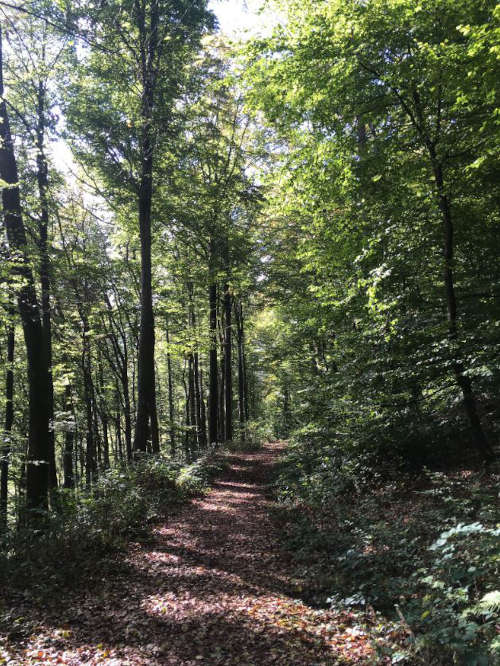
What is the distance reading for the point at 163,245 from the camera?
1850cm

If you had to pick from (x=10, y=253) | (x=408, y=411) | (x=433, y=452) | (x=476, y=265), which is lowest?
(x=433, y=452)

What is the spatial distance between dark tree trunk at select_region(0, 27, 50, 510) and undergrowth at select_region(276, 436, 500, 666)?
18.3 ft

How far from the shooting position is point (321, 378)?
10438 millimetres

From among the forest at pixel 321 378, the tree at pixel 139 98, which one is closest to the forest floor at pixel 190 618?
the forest at pixel 321 378

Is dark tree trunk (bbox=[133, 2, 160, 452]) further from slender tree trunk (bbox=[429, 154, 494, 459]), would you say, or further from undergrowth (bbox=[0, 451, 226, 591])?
slender tree trunk (bbox=[429, 154, 494, 459])

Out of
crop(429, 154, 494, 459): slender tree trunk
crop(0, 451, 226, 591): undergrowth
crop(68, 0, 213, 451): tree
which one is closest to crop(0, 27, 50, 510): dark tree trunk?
crop(0, 451, 226, 591): undergrowth

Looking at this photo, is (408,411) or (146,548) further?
A: (408,411)

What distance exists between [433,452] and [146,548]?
6341 millimetres

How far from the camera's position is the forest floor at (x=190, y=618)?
3928 millimetres

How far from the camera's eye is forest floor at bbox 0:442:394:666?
393 centimetres

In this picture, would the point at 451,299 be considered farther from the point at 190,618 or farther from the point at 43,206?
the point at 43,206

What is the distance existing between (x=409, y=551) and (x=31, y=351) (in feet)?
28.2

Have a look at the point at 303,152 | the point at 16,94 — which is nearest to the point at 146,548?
the point at 303,152

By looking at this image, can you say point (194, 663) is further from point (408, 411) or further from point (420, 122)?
point (420, 122)
